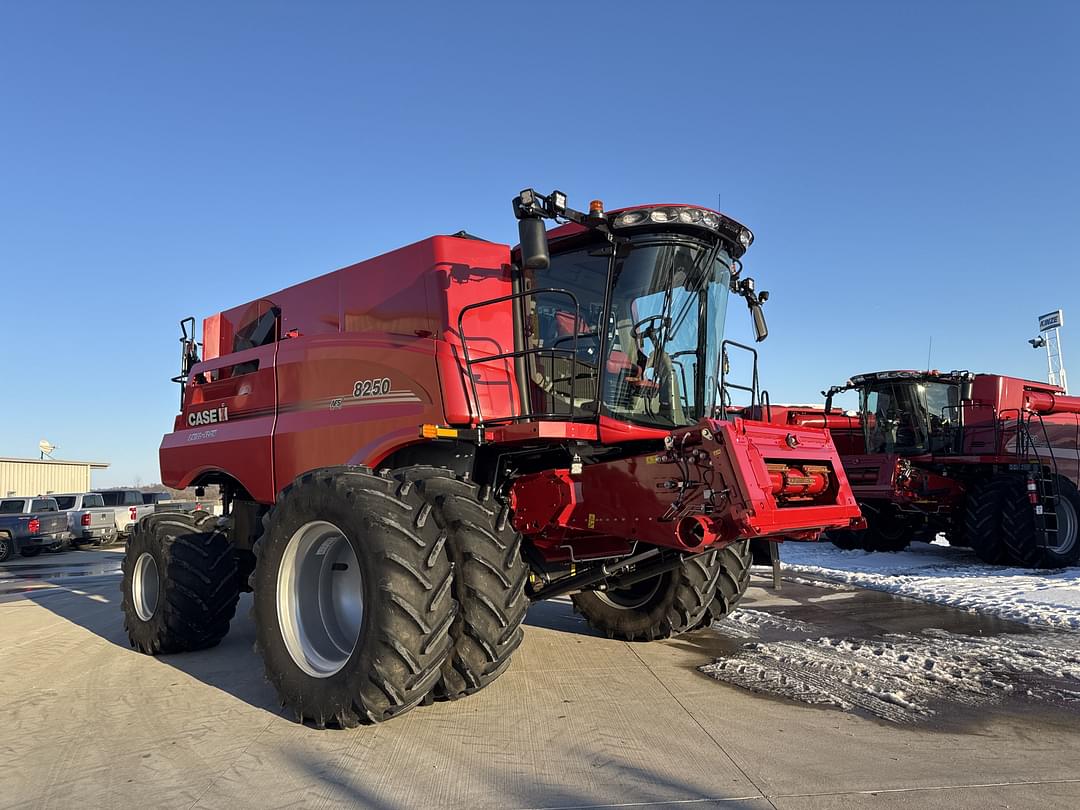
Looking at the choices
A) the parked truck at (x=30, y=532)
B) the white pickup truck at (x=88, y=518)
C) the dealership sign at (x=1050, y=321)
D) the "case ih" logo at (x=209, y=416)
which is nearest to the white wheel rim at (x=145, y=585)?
the "case ih" logo at (x=209, y=416)

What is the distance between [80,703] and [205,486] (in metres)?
2.88

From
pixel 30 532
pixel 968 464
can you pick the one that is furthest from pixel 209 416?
pixel 30 532

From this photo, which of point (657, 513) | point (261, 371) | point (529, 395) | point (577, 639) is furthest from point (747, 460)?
point (261, 371)

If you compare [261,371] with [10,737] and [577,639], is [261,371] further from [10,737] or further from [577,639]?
[577,639]

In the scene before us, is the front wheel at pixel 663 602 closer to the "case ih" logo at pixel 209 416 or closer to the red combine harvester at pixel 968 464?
the "case ih" logo at pixel 209 416

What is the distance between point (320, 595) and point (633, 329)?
2.68 m

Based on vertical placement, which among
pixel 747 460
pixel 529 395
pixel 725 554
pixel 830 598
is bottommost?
pixel 830 598

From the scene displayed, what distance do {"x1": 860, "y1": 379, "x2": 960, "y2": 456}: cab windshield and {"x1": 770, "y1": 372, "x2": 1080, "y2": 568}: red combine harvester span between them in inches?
0.7

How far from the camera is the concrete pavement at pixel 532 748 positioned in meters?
3.08

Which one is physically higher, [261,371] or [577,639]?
[261,371]

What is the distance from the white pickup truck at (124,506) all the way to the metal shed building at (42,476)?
15894 millimetres

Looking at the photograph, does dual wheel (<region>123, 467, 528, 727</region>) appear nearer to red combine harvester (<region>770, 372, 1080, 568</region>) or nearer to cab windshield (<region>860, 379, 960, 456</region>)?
red combine harvester (<region>770, 372, 1080, 568</region>)

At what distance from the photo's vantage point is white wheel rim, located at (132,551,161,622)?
251 inches

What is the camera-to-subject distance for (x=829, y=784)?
3096mm
